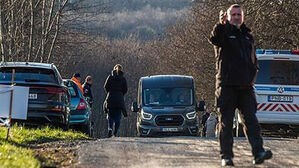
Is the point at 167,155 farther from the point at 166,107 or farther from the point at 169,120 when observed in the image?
the point at 166,107

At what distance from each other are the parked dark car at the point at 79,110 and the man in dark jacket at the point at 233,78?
1047 cm

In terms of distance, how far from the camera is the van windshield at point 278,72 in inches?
690

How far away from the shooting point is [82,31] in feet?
106

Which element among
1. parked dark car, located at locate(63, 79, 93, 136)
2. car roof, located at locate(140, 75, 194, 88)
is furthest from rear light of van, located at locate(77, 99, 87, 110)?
car roof, located at locate(140, 75, 194, 88)

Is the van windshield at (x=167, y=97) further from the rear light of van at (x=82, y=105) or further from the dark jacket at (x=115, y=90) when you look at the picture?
the rear light of van at (x=82, y=105)

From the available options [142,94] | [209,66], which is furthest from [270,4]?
[209,66]

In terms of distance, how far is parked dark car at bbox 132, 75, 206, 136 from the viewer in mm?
20047

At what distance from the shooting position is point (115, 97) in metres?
19.2

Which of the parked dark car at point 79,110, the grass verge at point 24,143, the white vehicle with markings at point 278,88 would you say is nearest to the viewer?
the grass verge at point 24,143

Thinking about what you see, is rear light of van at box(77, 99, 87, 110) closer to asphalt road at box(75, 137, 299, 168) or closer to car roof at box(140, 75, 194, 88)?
car roof at box(140, 75, 194, 88)

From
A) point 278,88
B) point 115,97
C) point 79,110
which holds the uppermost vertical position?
point 278,88

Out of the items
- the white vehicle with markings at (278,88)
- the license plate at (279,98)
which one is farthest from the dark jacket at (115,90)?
the license plate at (279,98)

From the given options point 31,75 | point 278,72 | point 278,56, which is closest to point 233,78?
point 31,75

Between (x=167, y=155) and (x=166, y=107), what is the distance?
969 centimetres
